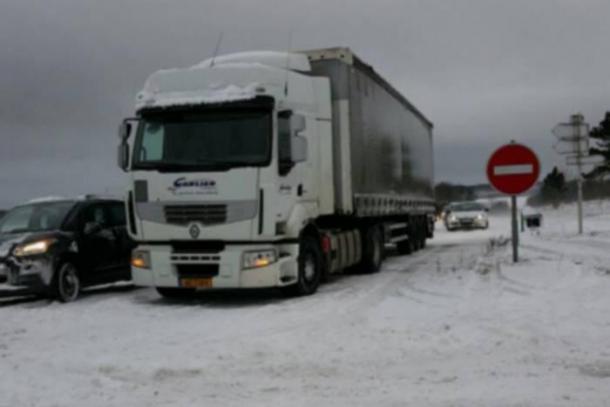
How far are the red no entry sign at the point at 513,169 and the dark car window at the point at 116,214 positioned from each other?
6793 mm

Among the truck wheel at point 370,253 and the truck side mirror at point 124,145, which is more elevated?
the truck side mirror at point 124,145

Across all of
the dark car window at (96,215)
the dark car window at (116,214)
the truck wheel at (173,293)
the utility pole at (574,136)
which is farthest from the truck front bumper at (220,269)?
the utility pole at (574,136)

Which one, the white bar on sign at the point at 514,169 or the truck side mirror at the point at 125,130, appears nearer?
the truck side mirror at the point at 125,130

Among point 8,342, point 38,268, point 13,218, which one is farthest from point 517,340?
point 13,218

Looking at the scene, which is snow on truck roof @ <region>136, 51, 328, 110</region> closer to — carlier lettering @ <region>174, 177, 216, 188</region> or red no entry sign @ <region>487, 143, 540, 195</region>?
carlier lettering @ <region>174, 177, 216, 188</region>

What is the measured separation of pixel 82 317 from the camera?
10.1 m

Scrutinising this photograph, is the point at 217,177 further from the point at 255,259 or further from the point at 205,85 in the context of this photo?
the point at 205,85

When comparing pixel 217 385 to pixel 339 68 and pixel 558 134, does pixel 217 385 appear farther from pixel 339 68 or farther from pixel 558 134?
pixel 558 134

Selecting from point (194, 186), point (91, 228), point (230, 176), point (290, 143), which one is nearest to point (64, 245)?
point (91, 228)

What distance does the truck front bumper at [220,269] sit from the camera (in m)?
10.8

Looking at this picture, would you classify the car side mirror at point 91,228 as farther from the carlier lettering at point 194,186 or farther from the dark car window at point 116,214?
the carlier lettering at point 194,186

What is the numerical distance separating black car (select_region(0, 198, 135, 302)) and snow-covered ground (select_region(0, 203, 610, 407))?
17.7 inches

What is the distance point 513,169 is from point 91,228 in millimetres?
7501

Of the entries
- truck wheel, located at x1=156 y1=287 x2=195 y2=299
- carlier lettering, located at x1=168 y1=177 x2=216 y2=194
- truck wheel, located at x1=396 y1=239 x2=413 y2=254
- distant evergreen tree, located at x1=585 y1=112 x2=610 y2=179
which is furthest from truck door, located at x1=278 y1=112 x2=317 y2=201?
distant evergreen tree, located at x1=585 y1=112 x2=610 y2=179
